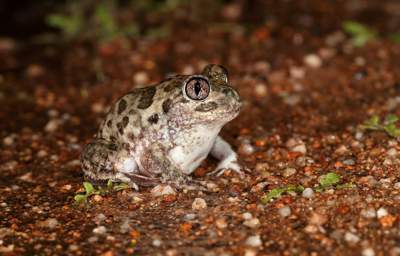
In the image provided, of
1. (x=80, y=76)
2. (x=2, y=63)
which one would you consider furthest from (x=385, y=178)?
(x=2, y=63)

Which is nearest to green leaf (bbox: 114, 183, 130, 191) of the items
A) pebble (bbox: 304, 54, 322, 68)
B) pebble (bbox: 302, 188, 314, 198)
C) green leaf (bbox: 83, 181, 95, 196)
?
green leaf (bbox: 83, 181, 95, 196)

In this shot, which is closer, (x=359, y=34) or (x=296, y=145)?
(x=296, y=145)

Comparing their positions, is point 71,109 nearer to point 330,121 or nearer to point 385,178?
point 330,121

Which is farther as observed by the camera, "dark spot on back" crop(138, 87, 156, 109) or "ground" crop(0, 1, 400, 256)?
"dark spot on back" crop(138, 87, 156, 109)

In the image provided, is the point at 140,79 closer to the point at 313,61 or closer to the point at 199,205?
the point at 313,61

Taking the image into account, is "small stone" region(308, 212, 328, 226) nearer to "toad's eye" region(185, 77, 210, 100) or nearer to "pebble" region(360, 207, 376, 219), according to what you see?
"pebble" region(360, 207, 376, 219)

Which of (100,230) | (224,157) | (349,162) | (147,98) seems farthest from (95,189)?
(349,162)

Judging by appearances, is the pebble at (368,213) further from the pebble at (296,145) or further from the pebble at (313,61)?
the pebble at (313,61)
